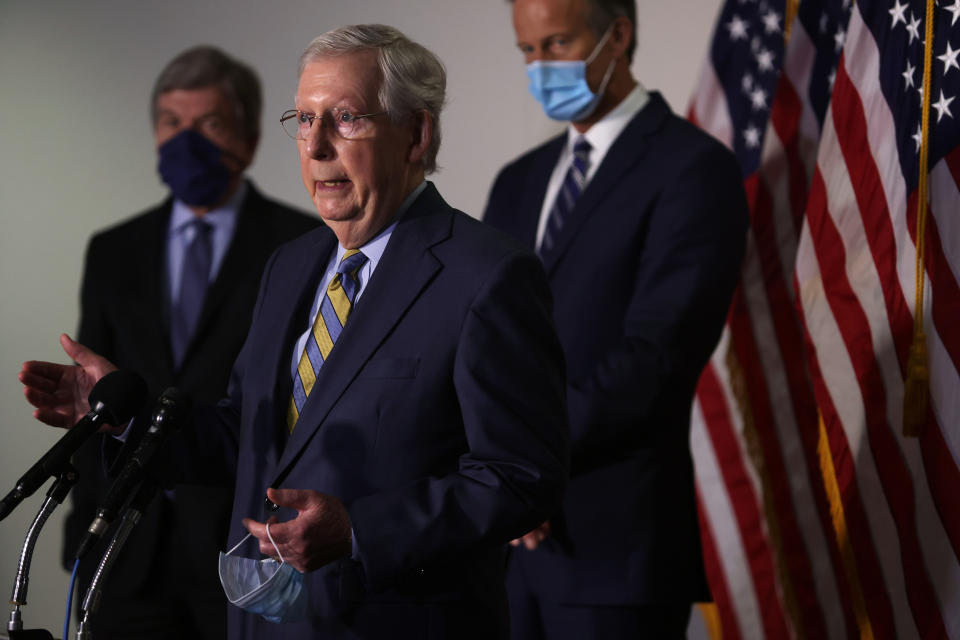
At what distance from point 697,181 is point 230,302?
125 centimetres

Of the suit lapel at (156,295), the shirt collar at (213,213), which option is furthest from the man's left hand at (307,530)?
the shirt collar at (213,213)

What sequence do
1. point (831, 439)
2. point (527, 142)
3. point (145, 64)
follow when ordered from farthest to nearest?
point (145, 64) < point (527, 142) < point (831, 439)

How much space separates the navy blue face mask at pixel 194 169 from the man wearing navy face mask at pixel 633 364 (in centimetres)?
97

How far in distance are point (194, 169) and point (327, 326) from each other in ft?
5.08

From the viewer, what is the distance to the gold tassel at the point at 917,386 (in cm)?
234

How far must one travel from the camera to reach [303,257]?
1.84 metres

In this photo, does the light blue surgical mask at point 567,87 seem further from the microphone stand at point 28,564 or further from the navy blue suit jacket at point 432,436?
the microphone stand at point 28,564

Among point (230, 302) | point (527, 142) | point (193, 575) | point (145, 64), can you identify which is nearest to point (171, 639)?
point (193, 575)

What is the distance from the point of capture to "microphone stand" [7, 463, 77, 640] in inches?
51.8

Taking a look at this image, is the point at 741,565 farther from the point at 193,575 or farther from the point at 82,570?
the point at 82,570

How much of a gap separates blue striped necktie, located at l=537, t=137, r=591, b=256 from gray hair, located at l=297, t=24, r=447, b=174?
1.03 metres

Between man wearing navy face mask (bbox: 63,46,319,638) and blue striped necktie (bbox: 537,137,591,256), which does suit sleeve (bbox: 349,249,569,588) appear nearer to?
blue striped necktie (bbox: 537,137,591,256)

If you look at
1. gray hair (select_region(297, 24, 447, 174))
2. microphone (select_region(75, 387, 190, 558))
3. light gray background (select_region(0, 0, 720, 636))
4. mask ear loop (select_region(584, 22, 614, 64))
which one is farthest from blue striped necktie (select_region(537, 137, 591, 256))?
light gray background (select_region(0, 0, 720, 636))

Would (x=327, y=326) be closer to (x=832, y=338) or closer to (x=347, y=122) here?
(x=347, y=122)
